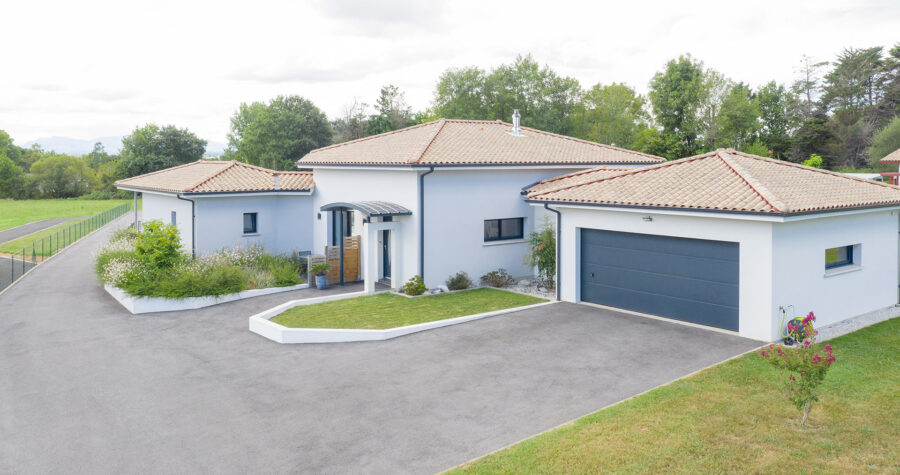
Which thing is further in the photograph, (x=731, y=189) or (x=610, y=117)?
(x=610, y=117)

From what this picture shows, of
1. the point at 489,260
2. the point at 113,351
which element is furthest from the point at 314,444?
the point at 489,260

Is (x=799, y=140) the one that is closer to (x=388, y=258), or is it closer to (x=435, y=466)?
(x=388, y=258)

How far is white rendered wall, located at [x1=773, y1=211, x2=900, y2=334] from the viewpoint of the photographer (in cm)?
1325

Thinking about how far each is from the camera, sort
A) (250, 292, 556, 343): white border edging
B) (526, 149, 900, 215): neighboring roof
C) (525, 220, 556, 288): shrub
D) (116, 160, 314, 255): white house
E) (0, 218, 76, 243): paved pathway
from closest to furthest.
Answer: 1. (526, 149, 900, 215): neighboring roof
2. (250, 292, 556, 343): white border edging
3. (525, 220, 556, 288): shrub
4. (116, 160, 314, 255): white house
5. (0, 218, 76, 243): paved pathway

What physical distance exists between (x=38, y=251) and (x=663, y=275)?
34593 mm

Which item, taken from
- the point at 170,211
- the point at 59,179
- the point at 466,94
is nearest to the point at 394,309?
the point at 170,211

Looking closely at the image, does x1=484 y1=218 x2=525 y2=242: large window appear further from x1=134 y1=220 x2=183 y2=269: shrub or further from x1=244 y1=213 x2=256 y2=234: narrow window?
x1=134 y1=220 x2=183 y2=269: shrub

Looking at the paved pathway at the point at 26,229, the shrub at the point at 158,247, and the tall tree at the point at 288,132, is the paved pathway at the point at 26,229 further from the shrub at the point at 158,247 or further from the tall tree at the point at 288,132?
Result: the shrub at the point at 158,247

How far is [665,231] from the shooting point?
584 inches

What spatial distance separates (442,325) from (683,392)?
21.3 ft

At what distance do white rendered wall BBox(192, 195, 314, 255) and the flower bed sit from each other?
1.00 meters

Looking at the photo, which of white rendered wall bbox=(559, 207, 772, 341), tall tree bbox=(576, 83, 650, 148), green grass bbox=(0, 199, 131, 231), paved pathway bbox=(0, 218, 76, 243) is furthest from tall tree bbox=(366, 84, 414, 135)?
white rendered wall bbox=(559, 207, 772, 341)

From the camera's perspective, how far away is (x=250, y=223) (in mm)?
24328

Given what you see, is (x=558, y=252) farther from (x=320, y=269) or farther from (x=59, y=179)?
(x=59, y=179)
